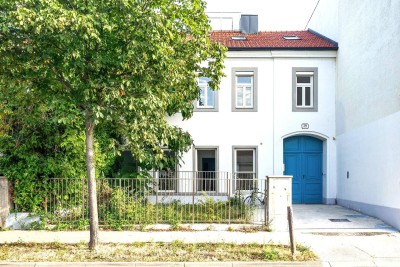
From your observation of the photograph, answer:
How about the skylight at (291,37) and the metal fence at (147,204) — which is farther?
the skylight at (291,37)

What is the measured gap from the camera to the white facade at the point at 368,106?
1066 cm

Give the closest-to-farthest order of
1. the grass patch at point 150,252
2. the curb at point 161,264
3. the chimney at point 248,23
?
the curb at point 161,264
the grass patch at point 150,252
the chimney at point 248,23

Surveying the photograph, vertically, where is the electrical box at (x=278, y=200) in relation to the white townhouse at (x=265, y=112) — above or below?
below

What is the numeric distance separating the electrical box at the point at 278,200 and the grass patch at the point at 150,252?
1.68 metres

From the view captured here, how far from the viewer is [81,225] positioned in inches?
404

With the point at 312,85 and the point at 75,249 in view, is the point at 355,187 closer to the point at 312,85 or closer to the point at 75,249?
the point at 312,85

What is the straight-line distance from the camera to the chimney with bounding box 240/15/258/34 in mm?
18500

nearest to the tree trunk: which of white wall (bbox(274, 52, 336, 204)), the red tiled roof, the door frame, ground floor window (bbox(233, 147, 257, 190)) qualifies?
ground floor window (bbox(233, 147, 257, 190))

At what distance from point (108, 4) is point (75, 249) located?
17.4 feet

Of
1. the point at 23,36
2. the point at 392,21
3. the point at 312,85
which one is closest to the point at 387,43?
the point at 392,21

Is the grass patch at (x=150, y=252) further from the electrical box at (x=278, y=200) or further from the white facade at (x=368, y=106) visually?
the white facade at (x=368, y=106)

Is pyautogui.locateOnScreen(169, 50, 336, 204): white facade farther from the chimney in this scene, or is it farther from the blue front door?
the chimney

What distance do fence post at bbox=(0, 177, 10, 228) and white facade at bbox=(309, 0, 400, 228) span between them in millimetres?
10874

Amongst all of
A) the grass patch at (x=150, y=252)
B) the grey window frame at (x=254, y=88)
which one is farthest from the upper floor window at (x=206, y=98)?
the grass patch at (x=150, y=252)
